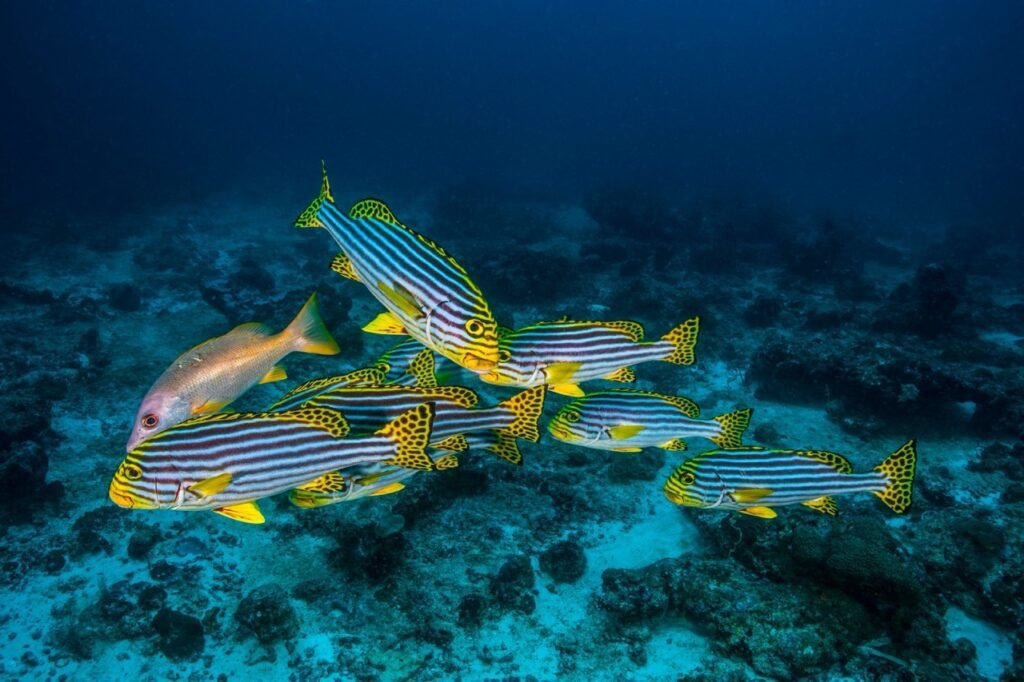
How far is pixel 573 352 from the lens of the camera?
15.1 ft

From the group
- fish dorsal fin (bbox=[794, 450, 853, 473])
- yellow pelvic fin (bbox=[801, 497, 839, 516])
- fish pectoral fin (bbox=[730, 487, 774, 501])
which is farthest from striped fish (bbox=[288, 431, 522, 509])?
yellow pelvic fin (bbox=[801, 497, 839, 516])

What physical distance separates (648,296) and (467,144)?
73.5 m

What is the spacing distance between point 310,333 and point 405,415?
213 centimetres

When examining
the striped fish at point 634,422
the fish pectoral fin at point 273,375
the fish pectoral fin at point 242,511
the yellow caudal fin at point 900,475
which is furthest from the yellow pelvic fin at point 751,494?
the fish pectoral fin at point 273,375

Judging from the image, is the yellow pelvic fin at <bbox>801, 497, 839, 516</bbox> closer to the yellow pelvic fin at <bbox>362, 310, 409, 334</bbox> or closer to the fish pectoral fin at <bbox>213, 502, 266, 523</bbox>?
the yellow pelvic fin at <bbox>362, 310, 409, 334</bbox>

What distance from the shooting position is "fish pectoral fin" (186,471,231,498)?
3.20 metres

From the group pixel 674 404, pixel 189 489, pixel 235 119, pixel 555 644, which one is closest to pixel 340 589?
pixel 555 644

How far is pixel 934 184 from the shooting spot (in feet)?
218

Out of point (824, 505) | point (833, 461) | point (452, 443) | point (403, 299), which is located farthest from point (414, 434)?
point (824, 505)

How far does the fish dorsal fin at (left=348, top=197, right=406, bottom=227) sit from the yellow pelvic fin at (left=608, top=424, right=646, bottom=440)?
2.96 m

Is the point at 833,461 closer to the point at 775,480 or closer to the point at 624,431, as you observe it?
the point at 775,480

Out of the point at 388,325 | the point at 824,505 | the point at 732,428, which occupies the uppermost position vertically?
the point at 388,325

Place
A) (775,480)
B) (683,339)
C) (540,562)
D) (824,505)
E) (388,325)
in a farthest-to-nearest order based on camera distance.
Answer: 1. (540,562)
2. (683,339)
3. (824,505)
4. (775,480)
5. (388,325)

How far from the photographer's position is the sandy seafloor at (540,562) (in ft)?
16.9
